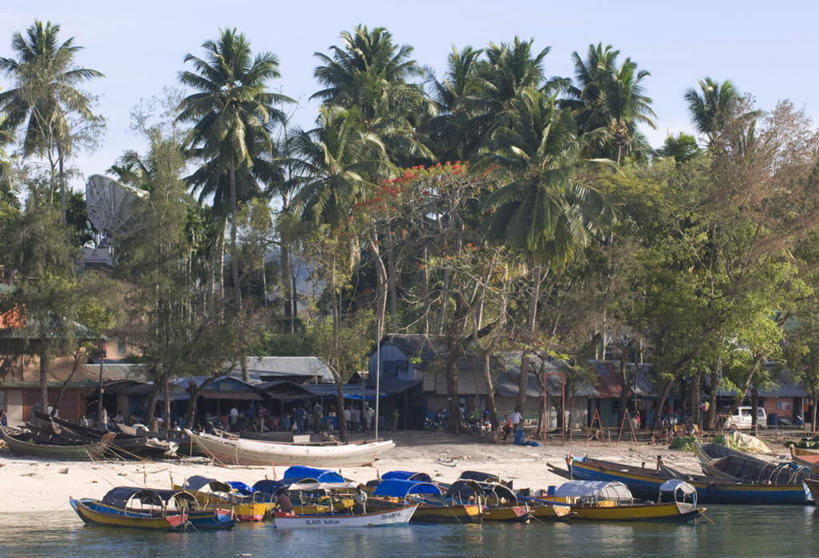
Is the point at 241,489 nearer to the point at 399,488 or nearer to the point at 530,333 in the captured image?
the point at 399,488

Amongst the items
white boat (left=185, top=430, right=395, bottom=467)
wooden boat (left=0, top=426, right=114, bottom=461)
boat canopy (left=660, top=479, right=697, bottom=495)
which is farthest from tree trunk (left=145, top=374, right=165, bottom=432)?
boat canopy (left=660, top=479, right=697, bottom=495)

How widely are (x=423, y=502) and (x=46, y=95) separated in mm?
32900

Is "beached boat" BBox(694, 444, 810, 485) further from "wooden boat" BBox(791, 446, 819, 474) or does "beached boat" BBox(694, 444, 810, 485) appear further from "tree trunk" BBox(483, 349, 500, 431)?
"tree trunk" BBox(483, 349, 500, 431)

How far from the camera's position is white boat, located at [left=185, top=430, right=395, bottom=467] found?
36750 millimetres

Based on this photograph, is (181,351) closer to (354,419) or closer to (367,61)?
(354,419)

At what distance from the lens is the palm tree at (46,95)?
5100cm

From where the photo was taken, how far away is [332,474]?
31.4 meters

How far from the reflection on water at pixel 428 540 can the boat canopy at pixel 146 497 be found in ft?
2.71

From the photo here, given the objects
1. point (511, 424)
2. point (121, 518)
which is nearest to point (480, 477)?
point (121, 518)

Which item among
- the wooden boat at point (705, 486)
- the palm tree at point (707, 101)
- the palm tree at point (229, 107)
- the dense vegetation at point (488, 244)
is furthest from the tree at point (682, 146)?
the wooden boat at point (705, 486)

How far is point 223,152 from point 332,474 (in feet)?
100

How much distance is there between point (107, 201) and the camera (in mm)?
60875

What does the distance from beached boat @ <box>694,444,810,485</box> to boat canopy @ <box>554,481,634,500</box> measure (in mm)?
7051

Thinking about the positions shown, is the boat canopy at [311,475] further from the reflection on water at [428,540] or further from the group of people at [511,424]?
the group of people at [511,424]
